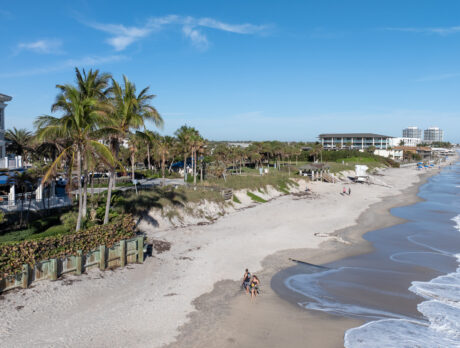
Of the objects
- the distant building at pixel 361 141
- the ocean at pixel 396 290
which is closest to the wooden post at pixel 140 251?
the ocean at pixel 396 290

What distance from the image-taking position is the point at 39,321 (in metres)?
13.3

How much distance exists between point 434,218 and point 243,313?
30718 mm

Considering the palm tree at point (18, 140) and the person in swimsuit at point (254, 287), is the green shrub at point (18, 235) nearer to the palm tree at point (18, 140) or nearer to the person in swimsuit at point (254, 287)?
the person in swimsuit at point (254, 287)

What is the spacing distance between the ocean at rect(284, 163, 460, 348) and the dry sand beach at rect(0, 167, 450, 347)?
123 cm

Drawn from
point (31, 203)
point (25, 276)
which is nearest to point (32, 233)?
point (25, 276)

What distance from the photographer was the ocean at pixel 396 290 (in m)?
13.6

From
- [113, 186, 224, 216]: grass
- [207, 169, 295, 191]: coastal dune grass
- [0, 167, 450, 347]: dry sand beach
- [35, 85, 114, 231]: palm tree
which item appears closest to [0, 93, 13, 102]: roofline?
[35, 85, 114, 231]: palm tree

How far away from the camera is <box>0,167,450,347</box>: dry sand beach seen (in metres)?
12.7

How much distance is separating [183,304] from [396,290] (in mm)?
11060

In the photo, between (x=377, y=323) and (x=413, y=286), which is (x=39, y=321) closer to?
(x=377, y=323)

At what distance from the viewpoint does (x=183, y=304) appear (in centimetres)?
1550

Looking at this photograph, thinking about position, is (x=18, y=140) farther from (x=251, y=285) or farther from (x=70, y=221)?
(x=251, y=285)

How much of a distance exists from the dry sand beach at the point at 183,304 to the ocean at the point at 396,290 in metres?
1.23

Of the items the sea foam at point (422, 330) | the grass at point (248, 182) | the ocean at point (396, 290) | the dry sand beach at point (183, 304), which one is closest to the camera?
the dry sand beach at point (183, 304)
